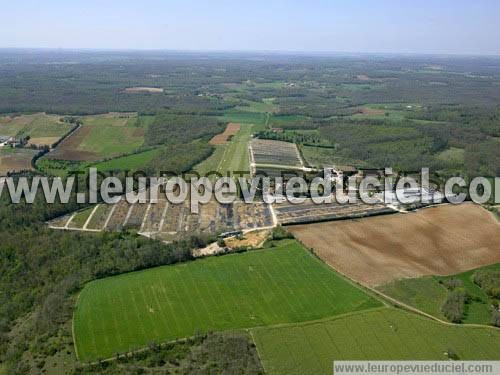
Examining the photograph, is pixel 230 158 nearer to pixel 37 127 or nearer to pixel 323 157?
pixel 323 157

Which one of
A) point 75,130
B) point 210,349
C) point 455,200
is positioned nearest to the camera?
point 210,349

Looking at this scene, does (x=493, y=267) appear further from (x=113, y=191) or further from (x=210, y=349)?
(x=113, y=191)

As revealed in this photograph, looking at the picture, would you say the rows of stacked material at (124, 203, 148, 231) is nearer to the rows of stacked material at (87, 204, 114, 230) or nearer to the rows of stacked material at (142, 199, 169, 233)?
the rows of stacked material at (142, 199, 169, 233)

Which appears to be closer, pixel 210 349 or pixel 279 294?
pixel 210 349

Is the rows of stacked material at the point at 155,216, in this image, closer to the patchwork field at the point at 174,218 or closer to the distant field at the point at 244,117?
the patchwork field at the point at 174,218

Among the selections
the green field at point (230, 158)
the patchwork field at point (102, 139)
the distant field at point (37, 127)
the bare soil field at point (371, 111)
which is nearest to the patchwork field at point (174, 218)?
the green field at point (230, 158)

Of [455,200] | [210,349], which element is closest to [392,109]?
[455,200]
